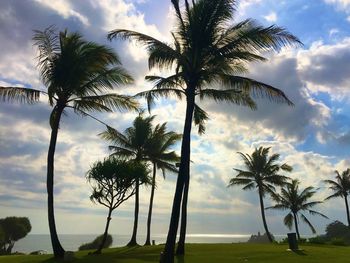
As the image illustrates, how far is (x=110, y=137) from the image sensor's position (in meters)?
41.1

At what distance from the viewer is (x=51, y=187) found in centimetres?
2452

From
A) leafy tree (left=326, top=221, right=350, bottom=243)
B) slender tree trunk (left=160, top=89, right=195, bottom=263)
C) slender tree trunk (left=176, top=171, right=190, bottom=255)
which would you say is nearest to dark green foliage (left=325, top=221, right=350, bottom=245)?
leafy tree (left=326, top=221, right=350, bottom=243)

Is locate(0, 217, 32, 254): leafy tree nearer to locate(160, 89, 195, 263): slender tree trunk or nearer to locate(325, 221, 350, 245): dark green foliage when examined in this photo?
locate(160, 89, 195, 263): slender tree trunk

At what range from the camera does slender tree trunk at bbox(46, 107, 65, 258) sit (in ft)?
79.4

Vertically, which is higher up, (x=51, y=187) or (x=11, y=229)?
(x=11, y=229)

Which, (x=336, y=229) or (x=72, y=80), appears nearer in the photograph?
(x=72, y=80)

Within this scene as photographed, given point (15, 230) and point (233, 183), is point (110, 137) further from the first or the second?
point (15, 230)

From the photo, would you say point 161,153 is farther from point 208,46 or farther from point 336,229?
point 336,229

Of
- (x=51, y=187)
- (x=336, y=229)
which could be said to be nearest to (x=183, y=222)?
(x=51, y=187)

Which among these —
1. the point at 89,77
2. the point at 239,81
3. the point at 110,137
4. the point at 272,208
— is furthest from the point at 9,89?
the point at 272,208

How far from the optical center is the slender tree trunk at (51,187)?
24203mm

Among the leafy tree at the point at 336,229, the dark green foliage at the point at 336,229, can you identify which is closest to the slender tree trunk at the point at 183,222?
the dark green foliage at the point at 336,229

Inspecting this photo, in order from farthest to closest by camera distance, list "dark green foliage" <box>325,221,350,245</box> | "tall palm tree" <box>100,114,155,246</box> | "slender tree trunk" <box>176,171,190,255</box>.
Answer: "dark green foliage" <box>325,221,350,245</box>
"tall palm tree" <box>100,114,155,246</box>
"slender tree trunk" <box>176,171,190,255</box>

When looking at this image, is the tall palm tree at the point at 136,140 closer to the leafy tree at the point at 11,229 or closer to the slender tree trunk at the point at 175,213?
the slender tree trunk at the point at 175,213
